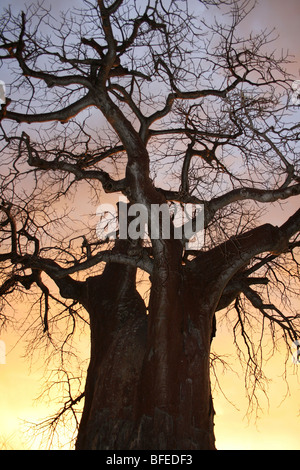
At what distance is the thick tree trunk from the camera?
4.32 meters

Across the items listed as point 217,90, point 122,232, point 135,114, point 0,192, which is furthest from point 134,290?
point 217,90

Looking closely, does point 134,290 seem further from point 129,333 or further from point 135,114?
point 135,114

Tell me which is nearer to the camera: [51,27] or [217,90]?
[51,27]

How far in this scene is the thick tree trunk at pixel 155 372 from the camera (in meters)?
4.32

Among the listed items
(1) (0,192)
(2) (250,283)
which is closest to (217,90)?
(2) (250,283)

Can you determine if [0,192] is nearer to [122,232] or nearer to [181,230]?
[122,232]

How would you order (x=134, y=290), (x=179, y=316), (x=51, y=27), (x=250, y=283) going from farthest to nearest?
1. (x=250, y=283)
2. (x=134, y=290)
3. (x=51, y=27)
4. (x=179, y=316)

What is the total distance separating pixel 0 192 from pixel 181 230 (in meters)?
2.22

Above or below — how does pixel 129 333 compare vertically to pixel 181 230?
below

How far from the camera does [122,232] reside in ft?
19.0

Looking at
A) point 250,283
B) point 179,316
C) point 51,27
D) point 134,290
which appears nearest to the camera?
point 179,316

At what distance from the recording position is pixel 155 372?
179 inches
